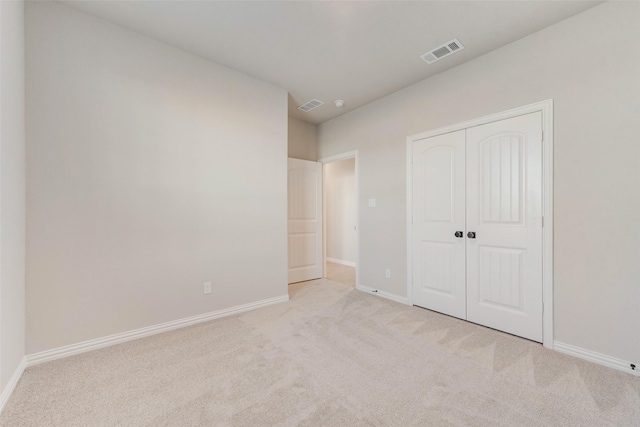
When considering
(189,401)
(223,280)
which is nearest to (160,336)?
(223,280)

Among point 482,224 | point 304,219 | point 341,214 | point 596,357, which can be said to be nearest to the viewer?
point 596,357

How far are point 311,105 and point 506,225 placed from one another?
2937 mm

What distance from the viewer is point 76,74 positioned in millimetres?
2154

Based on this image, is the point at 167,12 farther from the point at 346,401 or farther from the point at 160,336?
the point at 346,401

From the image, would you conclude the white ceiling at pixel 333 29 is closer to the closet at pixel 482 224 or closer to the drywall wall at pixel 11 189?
the drywall wall at pixel 11 189

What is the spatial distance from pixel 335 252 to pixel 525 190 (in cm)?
439

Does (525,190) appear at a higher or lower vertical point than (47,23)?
lower

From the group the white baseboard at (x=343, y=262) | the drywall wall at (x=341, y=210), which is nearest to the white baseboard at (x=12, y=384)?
the drywall wall at (x=341, y=210)

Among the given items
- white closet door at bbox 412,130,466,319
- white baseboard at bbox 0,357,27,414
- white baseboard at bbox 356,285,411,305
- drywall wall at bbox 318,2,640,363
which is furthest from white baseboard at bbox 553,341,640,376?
white baseboard at bbox 0,357,27,414

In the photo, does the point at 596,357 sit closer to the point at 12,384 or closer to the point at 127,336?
the point at 127,336

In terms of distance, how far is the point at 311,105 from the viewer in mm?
3959

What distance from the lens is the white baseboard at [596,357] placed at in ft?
6.23

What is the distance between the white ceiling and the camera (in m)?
2.09

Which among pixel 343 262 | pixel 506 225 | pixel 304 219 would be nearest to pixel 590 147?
pixel 506 225
